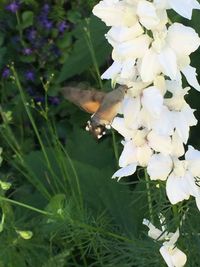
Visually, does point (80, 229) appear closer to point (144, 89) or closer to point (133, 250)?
point (133, 250)

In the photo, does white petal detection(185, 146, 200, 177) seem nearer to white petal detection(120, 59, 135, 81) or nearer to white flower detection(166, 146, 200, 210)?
white flower detection(166, 146, 200, 210)

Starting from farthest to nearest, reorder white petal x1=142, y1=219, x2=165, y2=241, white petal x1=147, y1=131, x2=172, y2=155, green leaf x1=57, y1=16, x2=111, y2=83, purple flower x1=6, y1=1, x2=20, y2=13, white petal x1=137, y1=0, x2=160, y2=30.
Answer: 1. purple flower x1=6, y1=1, x2=20, y2=13
2. green leaf x1=57, y1=16, x2=111, y2=83
3. white petal x1=142, y1=219, x2=165, y2=241
4. white petal x1=147, y1=131, x2=172, y2=155
5. white petal x1=137, y1=0, x2=160, y2=30

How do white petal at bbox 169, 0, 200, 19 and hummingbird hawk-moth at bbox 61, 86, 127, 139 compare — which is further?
hummingbird hawk-moth at bbox 61, 86, 127, 139

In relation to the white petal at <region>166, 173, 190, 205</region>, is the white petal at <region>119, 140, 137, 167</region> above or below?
above

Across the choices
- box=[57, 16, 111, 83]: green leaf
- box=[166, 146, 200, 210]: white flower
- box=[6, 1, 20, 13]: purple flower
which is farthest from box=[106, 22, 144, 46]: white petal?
box=[6, 1, 20, 13]: purple flower

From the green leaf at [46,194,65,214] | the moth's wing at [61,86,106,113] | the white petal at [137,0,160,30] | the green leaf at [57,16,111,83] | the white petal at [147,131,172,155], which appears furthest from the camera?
the green leaf at [57,16,111,83]

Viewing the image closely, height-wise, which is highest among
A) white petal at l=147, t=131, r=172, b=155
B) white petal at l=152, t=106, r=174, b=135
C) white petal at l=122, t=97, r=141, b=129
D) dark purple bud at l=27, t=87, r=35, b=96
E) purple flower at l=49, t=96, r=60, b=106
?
white petal at l=122, t=97, r=141, b=129
